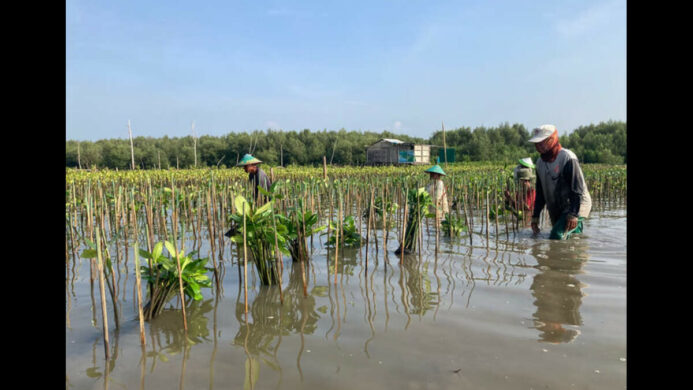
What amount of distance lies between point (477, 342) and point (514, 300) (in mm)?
870

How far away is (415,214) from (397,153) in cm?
2503

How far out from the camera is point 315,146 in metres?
39.3

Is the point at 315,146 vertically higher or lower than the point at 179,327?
higher

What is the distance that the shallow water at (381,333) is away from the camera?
6.74 feet

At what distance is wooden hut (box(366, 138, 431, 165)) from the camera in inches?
1139

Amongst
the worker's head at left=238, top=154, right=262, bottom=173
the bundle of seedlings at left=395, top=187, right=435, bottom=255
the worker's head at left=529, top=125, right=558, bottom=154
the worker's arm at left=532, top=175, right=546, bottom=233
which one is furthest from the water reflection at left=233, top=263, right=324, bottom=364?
the worker's arm at left=532, top=175, right=546, bottom=233

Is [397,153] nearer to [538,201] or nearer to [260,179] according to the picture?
[538,201]

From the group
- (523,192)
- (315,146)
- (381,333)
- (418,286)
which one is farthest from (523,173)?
(315,146)

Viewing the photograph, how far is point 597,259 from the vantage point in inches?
171

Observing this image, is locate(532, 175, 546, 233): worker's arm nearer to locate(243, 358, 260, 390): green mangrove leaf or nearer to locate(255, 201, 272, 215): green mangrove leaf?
locate(255, 201, 272, 215): green mangrove leaf

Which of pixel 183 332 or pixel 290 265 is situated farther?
pixel 290 265

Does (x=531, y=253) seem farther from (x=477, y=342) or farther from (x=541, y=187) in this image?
(x=477, y=342)
